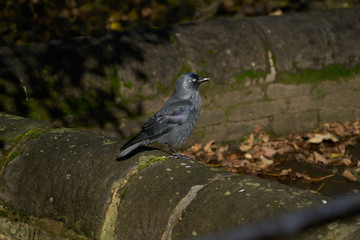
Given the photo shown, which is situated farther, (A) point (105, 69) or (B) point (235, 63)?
(B) point (235, 63)

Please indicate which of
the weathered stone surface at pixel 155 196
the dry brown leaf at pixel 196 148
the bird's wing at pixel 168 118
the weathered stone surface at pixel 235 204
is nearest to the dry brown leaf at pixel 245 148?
the dry brown leaf at pixel 196 148

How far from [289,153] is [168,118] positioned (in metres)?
2.20

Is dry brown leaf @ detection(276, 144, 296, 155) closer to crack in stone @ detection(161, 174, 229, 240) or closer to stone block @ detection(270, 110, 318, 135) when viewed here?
stone block @ detection(270, 110, 318, 135)

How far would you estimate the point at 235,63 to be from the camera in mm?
5449

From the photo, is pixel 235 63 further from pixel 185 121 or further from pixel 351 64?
pixel 185 121

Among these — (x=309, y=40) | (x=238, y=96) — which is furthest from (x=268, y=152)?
(x=309, y=40)

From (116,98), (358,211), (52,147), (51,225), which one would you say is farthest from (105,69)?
(358,211)

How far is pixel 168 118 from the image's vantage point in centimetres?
359

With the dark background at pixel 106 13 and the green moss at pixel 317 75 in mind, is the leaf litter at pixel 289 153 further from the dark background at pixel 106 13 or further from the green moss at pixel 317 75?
the dark background at pixel 106 13

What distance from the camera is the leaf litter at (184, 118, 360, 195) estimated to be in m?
4.80

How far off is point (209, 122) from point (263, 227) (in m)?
4.37

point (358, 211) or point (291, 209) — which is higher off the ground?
point (358, 211)

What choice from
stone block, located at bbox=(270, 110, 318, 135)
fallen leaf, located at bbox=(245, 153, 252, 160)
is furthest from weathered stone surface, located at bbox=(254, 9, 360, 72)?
fallen leaf, located at bbox=(245, 153, 252, 160)

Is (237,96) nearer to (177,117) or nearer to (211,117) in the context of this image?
(211,117)
